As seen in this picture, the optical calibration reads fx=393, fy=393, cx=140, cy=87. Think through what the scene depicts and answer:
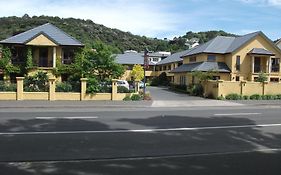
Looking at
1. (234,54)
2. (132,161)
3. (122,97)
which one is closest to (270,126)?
(132,161)

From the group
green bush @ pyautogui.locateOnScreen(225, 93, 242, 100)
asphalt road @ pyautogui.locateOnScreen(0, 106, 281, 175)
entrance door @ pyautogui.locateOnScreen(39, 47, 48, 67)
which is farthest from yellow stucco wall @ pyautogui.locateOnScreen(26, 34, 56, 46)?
asphalt road @ pyautogui.locateOnScreen(0, 106, 281, 175)

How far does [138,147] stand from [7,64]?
34827mm

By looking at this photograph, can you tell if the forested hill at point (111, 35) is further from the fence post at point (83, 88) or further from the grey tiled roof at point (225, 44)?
the fence post at point (83, 88)

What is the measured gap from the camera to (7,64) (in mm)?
41719

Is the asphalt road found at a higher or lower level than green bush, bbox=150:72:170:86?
lower

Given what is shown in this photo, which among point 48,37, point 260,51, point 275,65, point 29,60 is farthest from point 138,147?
point 275,65

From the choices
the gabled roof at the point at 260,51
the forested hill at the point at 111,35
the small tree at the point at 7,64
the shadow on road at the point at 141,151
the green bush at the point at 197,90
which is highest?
the forested hill at the point at 111,35

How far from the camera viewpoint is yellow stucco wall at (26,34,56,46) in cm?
4200

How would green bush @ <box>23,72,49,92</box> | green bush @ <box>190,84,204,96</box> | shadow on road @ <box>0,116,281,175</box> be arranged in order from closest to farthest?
1. shadow on road @ <box>0,116,281,175</box>
2. green bush @ <box>23,72,49,92</box>
3. green bush @ <box>190,84,204,96</box>

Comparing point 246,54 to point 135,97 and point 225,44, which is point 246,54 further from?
point 135,97

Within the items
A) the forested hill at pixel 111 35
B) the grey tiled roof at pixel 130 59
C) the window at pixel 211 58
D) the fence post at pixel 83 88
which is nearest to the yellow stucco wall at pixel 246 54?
the window at pixel 211 58

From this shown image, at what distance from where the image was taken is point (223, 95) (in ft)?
113

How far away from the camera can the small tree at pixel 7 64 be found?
41.6 metres

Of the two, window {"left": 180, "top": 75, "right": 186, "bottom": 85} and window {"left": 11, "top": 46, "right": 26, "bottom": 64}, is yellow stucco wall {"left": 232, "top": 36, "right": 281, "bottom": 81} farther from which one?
window {"left": 11, "top": 46, "right": 26, "bottom": 64}
